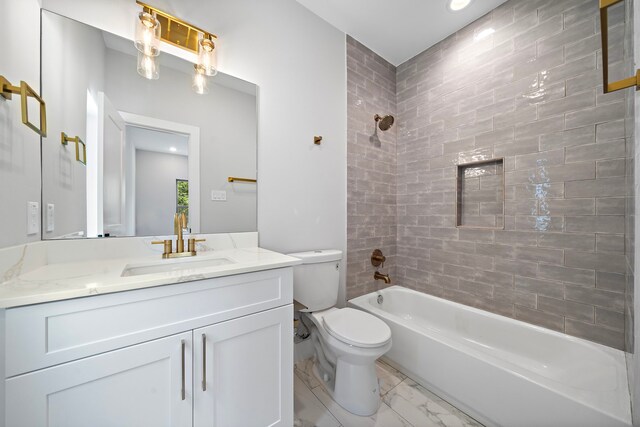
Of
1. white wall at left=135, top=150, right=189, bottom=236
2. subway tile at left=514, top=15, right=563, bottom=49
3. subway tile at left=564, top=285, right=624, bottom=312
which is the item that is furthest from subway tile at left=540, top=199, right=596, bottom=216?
white wall at left=135, top=150, right=189, bottom=236

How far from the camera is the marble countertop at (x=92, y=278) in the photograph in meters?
0.63

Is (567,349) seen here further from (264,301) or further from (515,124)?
(264,301)

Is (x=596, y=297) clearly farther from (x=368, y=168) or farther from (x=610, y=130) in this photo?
(x=368, y=168)

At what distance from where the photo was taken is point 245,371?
96 centimetres

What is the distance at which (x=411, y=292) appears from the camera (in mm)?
2170

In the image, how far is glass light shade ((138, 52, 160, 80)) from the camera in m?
1.20

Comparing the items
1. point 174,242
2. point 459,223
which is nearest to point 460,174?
point 459,223

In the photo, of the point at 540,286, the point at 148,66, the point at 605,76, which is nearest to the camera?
the point at 605,76

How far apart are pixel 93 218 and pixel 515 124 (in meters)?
2.59

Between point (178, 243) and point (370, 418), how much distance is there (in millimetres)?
1434

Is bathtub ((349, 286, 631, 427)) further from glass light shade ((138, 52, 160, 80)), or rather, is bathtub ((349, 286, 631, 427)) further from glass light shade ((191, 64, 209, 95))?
→ glass light shade ((138, 52, 160, 80))

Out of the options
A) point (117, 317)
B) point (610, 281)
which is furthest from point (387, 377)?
point (117, 317)

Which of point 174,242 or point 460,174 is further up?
point 460,174

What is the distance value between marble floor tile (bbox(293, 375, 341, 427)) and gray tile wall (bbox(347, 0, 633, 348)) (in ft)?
2.64
